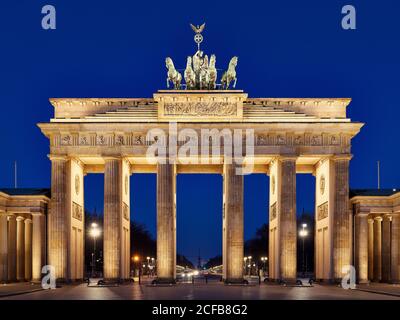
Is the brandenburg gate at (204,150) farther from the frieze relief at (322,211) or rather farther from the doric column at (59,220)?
the frieze relief at (322,211)

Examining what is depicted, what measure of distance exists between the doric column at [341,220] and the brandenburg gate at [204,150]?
0.10 metres

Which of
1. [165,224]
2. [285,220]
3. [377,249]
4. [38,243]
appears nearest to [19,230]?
[38,243]

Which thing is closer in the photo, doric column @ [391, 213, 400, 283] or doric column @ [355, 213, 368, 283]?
doric column @ [391, 213, 400, 283]

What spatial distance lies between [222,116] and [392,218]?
20185 mm

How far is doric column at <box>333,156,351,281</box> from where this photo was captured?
224 ft

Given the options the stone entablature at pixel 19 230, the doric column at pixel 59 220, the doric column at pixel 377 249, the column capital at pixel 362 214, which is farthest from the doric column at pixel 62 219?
the doric column at pixel 377 249

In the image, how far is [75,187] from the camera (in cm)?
7275

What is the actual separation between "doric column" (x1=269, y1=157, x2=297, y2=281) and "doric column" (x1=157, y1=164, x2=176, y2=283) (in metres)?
10.7

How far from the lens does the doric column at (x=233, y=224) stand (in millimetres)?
68625

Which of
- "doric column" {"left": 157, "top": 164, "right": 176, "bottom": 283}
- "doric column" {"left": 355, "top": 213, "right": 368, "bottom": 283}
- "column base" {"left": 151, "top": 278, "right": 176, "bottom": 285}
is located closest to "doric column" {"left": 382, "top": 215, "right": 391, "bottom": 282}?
"doric column" {"left": 355, "top": 213, "right": 368, "bottom": 283}

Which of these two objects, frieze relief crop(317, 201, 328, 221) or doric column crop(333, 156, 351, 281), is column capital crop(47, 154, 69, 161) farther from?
frieze relief crop(317, 201, 328, 221)

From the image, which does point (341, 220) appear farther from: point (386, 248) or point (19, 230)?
point (19, 230)

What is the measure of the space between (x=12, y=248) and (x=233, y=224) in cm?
2292
